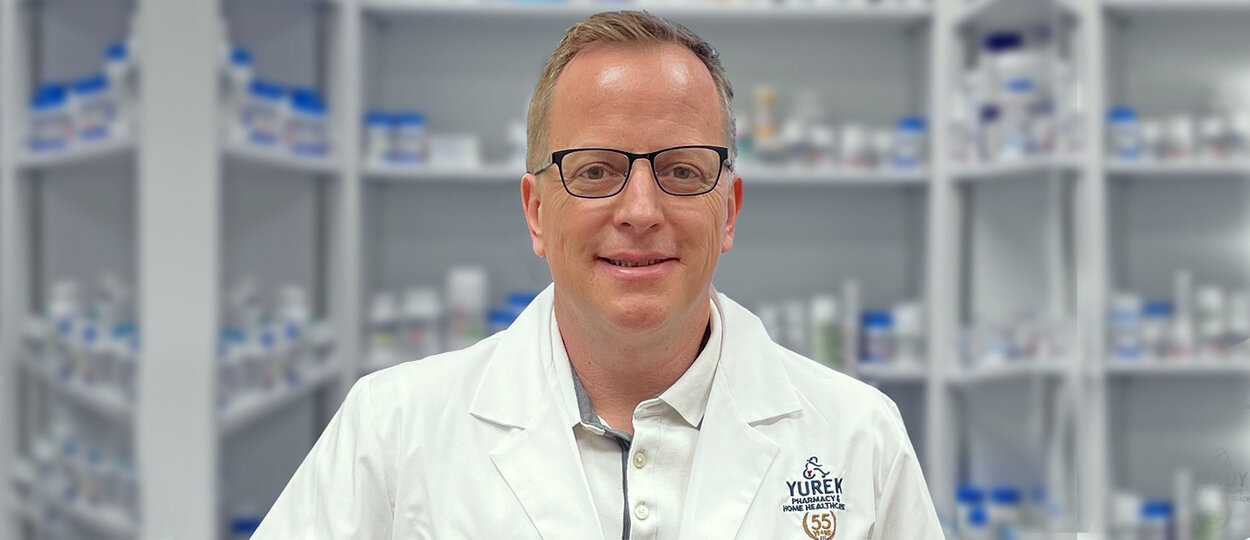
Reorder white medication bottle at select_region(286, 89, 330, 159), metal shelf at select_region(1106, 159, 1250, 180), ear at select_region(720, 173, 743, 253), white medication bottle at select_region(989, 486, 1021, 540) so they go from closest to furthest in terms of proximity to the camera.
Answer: ear at select_region(720, 173, 743, 253)
white medication bottle at select_region(286, 89, 330, 159)
metal shelf at select_region(1106, 159, 1250, 180)
white medication bottle at select_region(989, 486, 1021, 540)

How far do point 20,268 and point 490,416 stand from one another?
145 cm

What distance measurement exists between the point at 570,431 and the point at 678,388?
0.40 feet

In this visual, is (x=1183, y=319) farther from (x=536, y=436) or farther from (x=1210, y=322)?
(x=536, y=436)

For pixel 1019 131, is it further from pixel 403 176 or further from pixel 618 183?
pixel 618 183

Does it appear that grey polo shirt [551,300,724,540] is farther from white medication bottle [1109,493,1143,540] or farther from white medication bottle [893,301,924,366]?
white medication bottle [1109,493,1143,540]

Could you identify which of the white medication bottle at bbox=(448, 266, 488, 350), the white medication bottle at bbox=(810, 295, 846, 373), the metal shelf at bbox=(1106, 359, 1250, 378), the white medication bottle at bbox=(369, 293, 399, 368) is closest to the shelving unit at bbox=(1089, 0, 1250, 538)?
the metal shelf at bbox=(1106, 359, 1250, 378)

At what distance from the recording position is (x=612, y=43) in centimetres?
90

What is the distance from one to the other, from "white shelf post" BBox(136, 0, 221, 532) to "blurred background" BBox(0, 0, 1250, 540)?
1 centimetres

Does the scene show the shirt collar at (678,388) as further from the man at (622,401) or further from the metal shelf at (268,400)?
the metal shelf at (268,400)

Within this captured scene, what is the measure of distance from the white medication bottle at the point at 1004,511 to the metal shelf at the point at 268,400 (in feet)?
6.19

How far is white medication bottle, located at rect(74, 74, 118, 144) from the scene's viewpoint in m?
1.91

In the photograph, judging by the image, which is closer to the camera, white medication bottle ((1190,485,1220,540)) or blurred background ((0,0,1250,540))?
blurred background ((0,0,1250,540))

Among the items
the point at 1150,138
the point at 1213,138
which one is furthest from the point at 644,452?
the point at 1213,138

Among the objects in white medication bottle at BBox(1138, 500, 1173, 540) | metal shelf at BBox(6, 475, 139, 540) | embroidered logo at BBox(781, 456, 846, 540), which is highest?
embroidered logo at BBox(781, 456, 846, 540)
